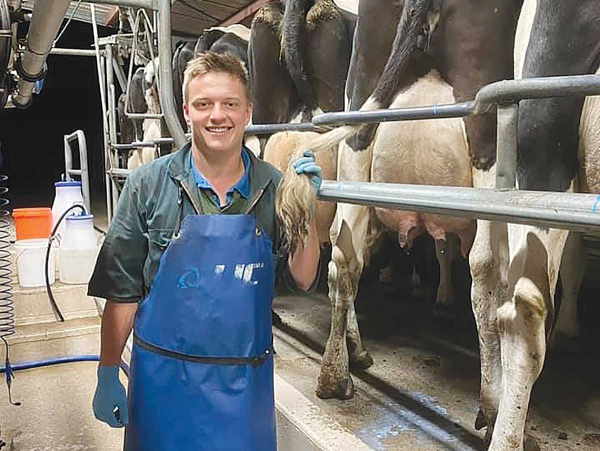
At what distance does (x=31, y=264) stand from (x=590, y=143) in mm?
2614

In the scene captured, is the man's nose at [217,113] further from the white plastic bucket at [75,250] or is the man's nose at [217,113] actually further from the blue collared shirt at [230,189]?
the white plastic bucket at [75,250]

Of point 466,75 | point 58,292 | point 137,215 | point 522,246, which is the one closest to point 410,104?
point 466,75

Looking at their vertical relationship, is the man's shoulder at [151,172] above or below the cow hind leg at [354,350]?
above

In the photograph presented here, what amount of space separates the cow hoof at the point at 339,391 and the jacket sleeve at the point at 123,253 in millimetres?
976

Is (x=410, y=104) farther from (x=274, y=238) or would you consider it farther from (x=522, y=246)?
(x=274, y=238)

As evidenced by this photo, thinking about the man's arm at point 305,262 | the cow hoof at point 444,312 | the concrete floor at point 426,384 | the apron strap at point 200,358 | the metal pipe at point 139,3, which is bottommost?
the concrete floor at point 426,384

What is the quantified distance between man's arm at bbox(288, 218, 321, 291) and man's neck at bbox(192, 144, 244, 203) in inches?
Result: 7.7

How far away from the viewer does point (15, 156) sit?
11.5 m

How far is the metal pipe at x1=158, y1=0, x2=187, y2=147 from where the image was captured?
183cm

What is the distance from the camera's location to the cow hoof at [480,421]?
1.58 m

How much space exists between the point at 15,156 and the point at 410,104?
37.4ft

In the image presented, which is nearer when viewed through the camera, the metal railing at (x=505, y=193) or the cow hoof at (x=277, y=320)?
the metal railing at (x=505, y=193)

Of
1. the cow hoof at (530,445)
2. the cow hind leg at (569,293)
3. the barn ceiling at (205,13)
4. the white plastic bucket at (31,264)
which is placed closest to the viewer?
the cow hoof at (530,445)

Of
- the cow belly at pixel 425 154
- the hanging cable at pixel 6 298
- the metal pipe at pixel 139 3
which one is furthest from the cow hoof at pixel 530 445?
the metal pipe at pixel 139 3
